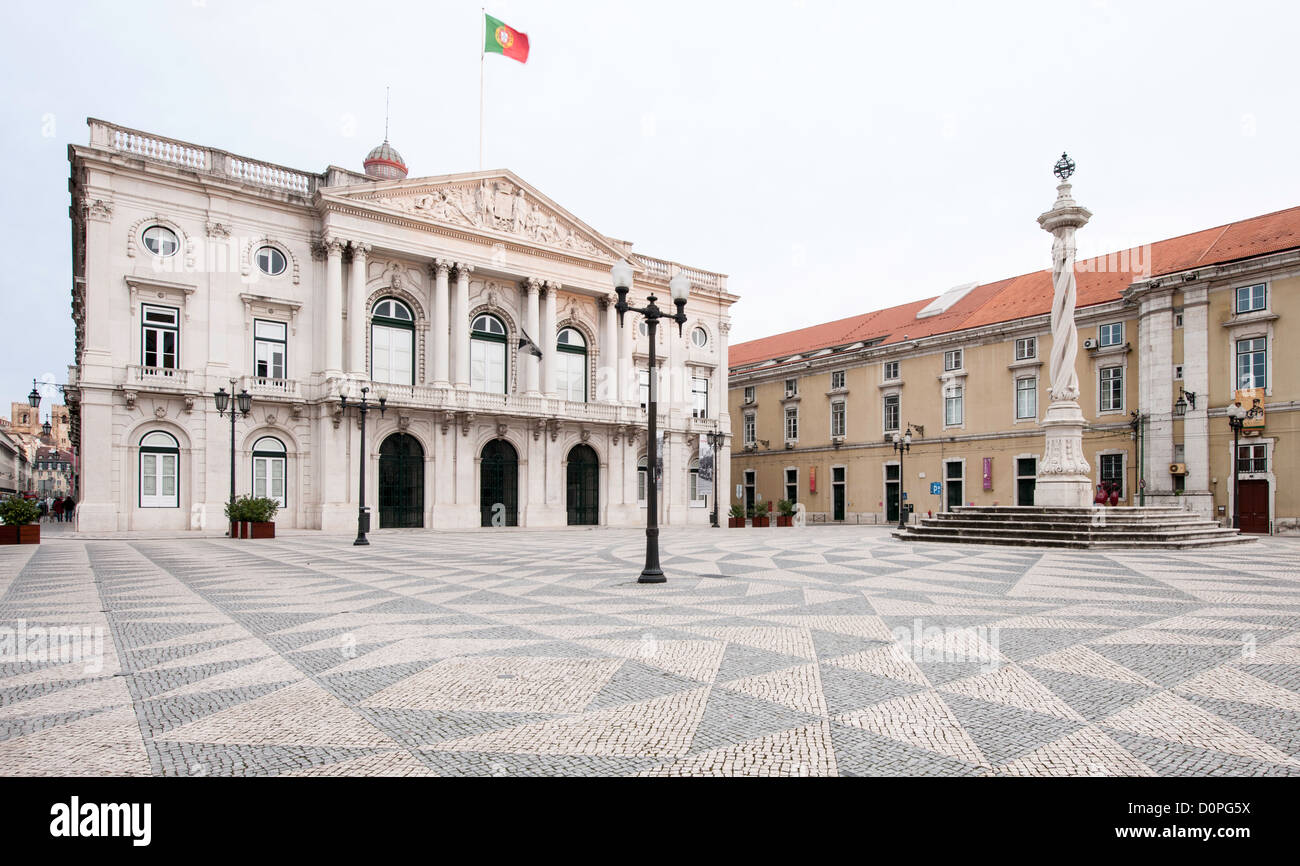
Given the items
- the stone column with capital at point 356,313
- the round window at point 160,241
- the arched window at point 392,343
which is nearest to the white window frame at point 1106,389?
the arched window at point 392,343

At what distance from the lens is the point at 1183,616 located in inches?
353

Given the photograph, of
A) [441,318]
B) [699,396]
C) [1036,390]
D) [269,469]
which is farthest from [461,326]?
[1036,390]

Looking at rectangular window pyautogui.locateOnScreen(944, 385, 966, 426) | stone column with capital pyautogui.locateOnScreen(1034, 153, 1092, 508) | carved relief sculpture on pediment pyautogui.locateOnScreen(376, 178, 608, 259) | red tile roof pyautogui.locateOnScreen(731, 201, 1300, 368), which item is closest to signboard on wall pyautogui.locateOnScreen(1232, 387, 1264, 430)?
red tile roof pyautogui.locateOnScreen(731, 201, 1300, 368)

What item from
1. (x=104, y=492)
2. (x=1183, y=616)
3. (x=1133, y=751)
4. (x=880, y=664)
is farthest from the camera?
(x=104, y=492)

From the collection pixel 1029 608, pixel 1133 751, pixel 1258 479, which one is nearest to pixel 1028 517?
pixel 1029 608

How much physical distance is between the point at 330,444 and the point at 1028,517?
2594 cm

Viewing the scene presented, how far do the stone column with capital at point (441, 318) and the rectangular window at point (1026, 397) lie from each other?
28.4 m

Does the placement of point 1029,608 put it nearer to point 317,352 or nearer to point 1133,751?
point 1133,751

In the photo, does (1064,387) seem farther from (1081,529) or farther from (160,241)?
(160,241)

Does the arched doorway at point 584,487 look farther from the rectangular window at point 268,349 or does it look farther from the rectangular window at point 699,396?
the rectangular window at point 268,349

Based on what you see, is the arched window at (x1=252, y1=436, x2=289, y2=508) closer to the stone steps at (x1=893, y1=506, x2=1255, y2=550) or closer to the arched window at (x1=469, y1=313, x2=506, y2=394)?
the arched window at (x1=469, y1=313, x2=506, y2=394)

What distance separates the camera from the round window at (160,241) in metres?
29.0

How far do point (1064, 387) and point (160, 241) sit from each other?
1271 inches

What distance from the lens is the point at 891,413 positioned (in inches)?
1779
